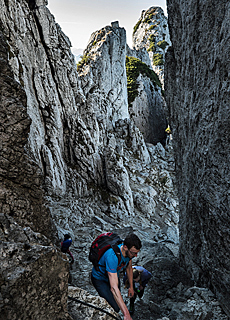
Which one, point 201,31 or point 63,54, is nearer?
point 201,31

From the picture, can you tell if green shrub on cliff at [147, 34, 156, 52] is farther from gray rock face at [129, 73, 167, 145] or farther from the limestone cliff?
the limestone cliff

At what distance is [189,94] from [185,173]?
3540 millimetres

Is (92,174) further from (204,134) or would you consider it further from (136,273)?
(204,134)

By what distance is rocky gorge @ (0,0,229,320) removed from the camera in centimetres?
355

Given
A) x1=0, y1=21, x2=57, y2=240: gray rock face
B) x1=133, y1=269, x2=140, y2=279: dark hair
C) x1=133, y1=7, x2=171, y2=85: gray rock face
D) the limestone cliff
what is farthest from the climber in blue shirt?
x1=133, y1=7, x2=171, y2=85: gray rock face

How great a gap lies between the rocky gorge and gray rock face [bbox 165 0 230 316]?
76 mm

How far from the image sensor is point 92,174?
2322 cm

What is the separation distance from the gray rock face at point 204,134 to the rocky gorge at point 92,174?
3.0 inches

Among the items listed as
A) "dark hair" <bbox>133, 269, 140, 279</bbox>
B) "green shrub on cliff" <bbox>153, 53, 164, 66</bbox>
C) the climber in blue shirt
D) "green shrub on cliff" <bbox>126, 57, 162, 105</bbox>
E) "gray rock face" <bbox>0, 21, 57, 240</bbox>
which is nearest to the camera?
the climber in blue shirt

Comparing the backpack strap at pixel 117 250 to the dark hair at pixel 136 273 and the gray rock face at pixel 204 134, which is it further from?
the gray rock face at pixel 204 134

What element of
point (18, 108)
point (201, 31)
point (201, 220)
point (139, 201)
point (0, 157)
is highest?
point (201, 31)

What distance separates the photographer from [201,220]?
23.1 feet

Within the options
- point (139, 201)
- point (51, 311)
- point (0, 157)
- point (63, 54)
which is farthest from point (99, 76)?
point (51, 311)

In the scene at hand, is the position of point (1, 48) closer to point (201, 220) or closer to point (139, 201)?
point (201, 220)
